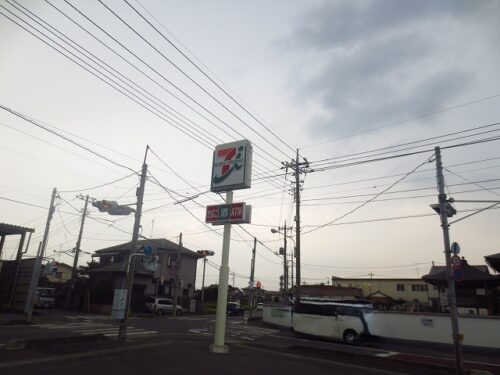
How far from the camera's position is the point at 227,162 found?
17469mm

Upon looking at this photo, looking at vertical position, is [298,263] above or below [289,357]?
above

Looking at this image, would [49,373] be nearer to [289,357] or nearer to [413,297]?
[289,357]

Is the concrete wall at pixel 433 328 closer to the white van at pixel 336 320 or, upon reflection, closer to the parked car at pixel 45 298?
the white van at pixel 336 320

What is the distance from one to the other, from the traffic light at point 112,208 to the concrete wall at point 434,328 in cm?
1548

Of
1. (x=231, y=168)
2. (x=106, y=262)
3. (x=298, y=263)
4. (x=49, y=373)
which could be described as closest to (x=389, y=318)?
(x=298, y=263)

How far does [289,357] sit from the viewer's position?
15156 mm

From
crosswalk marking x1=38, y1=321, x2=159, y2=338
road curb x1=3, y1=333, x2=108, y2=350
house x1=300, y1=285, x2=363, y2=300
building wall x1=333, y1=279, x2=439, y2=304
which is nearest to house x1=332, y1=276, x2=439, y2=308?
building wall x1=333, y1=279, x2=439, y2=304

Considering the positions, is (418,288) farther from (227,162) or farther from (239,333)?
(227,162)

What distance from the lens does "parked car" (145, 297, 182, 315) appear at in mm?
38438

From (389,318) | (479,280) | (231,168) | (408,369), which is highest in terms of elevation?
(231,168)

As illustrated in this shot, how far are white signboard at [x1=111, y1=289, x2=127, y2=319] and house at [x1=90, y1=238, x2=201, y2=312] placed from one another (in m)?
18.0

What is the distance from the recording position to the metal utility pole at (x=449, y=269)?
13.6 m

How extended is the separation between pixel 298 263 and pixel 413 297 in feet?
168

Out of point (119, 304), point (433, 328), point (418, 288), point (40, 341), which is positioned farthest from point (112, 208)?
point (418, 288)
